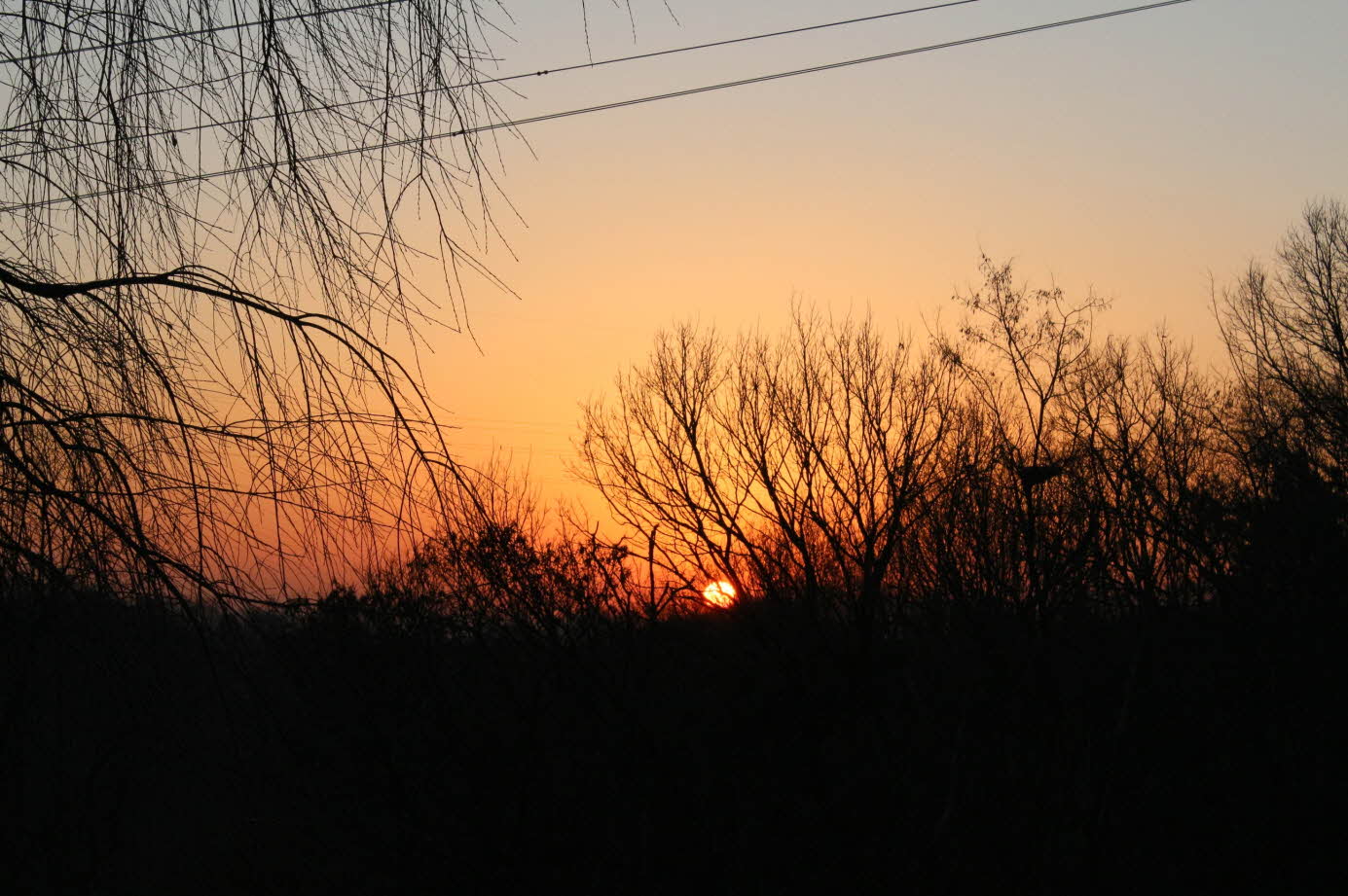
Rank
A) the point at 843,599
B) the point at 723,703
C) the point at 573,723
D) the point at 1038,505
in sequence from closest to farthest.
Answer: the point at 573,723 → the point at 1038,505 → the point at 723,703 → the point at 843,599

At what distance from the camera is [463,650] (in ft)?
18.0

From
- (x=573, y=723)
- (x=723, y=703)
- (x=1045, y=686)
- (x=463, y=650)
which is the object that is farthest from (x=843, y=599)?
(x=463, y=650)

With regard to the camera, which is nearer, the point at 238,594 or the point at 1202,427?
the point at 238,594

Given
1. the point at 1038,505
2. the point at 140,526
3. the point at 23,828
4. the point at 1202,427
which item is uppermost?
the point at 1202,427

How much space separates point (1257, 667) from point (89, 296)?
32.0 feet

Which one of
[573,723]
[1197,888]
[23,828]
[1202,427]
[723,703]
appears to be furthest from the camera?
[1202,427]

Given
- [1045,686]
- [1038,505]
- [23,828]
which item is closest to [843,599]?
[1038,505]

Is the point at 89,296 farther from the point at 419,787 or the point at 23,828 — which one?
the point at 419,787

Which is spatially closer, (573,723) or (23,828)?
(23,828)

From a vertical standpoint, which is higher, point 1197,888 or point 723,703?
point 723,703

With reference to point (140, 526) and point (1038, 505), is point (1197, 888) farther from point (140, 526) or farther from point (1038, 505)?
point (140, 526)

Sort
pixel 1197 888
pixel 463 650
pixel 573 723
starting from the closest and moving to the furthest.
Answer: pixel 463 650
pixel 573 723
pixel 1197 888

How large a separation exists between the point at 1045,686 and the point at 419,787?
5.11 meters

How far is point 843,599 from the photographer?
1502cm
